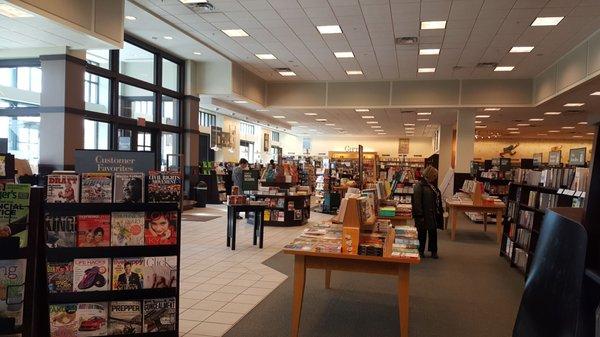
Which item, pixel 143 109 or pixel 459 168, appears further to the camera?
pixel 459 168

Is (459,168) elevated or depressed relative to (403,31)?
depressed

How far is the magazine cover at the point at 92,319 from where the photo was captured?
304 cm

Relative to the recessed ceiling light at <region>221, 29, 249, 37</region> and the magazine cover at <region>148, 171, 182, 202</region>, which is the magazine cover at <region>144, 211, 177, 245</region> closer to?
the magazine cover at <region>148, 171, 182, 202</region>

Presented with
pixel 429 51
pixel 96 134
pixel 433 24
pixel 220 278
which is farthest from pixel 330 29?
pixel 220 278

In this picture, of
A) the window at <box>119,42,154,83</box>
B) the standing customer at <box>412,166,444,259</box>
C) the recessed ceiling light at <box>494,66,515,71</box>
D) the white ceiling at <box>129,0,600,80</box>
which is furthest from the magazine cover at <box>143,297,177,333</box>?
the recessed ceiling light at <box>494,66,515,71</box>

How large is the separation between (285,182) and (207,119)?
1118 centimetres

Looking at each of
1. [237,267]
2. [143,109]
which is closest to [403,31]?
[237,267]

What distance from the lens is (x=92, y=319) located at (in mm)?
3062

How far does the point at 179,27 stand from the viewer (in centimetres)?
964

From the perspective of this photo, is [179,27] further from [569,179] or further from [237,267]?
[569,179]

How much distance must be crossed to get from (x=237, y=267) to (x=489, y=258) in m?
4.40

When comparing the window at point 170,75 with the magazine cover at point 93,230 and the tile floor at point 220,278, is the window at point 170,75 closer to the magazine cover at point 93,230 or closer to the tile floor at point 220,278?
the tile floor at point 220,278

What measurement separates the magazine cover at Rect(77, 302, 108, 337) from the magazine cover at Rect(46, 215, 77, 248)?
44 centimetres

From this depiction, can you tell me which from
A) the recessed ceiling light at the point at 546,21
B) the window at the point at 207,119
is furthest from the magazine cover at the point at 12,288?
the window at the point at 207,119
